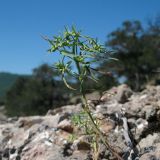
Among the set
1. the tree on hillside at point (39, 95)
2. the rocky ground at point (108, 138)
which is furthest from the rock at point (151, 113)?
the tree on hillside at point (39, 95)

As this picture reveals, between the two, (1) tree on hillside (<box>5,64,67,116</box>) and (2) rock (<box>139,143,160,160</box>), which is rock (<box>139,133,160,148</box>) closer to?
(2) rock (<box>139,143,160,160</box>)

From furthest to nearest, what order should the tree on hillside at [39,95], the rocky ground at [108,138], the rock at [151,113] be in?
the tree on hillside at [39,95]
the rock at [151,113]
the rocky ground at [108,138]

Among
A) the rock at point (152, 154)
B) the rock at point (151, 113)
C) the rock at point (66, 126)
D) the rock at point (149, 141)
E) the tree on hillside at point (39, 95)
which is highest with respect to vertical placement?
the tree on hillside at point (39, 95)

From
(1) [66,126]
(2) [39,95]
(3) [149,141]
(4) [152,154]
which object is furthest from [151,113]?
(2) [39,95]

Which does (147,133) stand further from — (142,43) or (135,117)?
(142,43)

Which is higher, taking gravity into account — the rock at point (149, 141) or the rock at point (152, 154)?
the rock at point (149, 141)

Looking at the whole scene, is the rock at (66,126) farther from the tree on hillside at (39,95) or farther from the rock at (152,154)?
the tree on hillside at (39,95)

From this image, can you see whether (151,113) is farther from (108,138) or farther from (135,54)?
(135,54)
